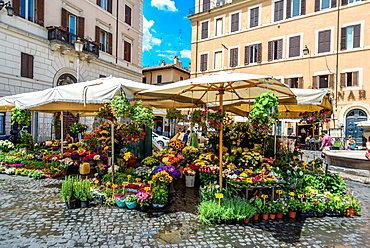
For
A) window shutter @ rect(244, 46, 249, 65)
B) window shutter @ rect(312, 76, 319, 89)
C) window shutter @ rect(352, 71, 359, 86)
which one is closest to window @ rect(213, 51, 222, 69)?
window shutter @ rect(244, 46, 249, 65)

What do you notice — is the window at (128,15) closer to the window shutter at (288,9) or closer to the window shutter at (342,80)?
the window shutter at (288,9)

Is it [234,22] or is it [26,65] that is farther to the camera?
[234,22]

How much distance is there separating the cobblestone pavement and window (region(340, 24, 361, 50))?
64.5 feet

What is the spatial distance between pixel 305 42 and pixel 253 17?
5953 mm

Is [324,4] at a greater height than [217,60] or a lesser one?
greater

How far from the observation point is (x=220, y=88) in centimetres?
522

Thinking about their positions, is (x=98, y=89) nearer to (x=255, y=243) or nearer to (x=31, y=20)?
(x=255, y=243)

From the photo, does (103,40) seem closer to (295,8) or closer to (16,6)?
(16,6)

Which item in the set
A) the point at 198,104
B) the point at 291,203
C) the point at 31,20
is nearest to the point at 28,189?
the point at 198,104

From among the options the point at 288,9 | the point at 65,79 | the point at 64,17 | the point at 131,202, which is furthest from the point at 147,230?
the point at 288,9

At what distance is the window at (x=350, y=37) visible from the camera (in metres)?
19.8

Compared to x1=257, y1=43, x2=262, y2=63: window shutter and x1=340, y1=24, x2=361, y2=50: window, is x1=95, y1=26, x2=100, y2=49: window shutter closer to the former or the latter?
x1=257, y1=43, x2=262, y2=63: window shutter

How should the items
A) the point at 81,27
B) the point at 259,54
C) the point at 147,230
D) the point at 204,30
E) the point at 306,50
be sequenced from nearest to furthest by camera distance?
1. the point at 147,230
2. the point at 81,27
3. the point at 306,50
4. the point at 259,54
5. the point at 204,30

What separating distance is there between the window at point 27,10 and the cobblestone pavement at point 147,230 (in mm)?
14480
